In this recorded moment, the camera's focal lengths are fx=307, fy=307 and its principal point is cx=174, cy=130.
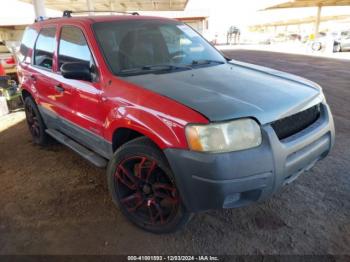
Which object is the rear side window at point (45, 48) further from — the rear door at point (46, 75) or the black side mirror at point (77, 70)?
the black side mirror at point (77, 70)

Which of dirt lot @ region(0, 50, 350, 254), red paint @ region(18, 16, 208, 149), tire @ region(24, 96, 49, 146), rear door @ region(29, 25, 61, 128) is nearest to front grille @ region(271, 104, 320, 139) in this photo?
red paint @ region(18, 16, 208, 149)

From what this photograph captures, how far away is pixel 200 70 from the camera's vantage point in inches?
120

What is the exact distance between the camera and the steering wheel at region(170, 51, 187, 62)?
10.7ft

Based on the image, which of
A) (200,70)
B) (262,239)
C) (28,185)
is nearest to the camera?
(262,239)

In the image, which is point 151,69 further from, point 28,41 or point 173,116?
point 28,41

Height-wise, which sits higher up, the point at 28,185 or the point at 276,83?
the point at 276,83

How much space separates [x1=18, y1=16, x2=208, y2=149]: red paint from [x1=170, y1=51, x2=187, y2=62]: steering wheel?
2.42 feet

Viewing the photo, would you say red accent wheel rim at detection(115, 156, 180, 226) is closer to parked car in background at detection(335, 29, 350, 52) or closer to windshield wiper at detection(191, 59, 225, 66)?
windshield wiper at detection(191, 59, 225, 66)

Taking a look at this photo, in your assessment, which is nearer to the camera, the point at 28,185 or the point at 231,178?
the point at 231,178

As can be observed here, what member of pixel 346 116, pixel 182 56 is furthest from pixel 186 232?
pixel 346 116

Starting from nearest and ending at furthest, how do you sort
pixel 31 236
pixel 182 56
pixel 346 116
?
1. pixel 31 236
2. pixel 182 56
3. pixel 346 116

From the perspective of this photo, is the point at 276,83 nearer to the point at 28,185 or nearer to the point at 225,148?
the point at 225,148

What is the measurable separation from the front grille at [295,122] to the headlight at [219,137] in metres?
0.30

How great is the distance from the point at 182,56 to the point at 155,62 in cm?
38
